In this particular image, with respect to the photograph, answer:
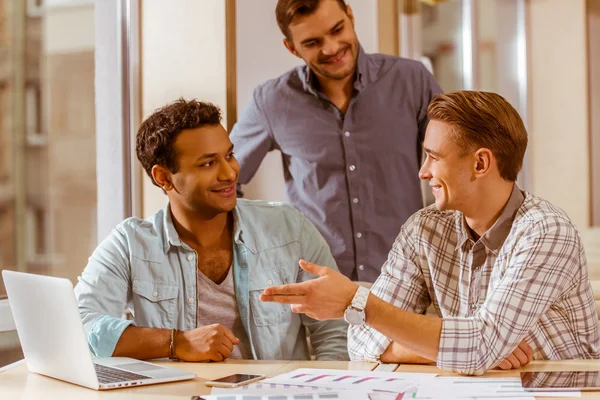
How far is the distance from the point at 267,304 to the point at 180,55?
45.9 inches

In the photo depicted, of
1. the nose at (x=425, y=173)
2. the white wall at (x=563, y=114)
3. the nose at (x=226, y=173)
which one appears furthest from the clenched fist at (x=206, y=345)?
the white wall at (x=563, y=114)

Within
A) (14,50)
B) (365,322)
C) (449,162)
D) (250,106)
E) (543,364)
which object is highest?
(14,50)

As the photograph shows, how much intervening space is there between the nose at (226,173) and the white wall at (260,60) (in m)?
0.78

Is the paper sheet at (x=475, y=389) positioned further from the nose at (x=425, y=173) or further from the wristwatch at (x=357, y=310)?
the nose at (x=425, y=173)

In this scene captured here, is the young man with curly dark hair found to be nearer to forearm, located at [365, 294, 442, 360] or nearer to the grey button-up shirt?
the grey button-up shirt

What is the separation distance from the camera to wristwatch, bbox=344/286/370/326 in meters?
1.64

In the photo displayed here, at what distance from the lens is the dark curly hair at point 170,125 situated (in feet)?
7.66

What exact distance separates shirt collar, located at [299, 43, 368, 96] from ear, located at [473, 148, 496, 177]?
0.90 m

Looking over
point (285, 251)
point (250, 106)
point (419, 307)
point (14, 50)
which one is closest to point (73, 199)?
point (14, 50)

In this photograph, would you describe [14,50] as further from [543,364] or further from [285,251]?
[543,364]

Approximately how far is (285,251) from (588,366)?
906 millimetres

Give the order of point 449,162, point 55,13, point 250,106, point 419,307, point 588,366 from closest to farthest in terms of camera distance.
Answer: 1. point 588,366
2. point 449,162
3. point 419,307
4. point 250,106
5. point 55,13

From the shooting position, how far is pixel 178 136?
2.34 m

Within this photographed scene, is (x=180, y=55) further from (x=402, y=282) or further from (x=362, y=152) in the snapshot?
(x=402, y=282)
